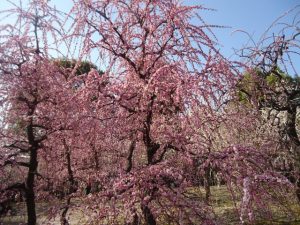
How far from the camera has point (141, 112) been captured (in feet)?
10.9

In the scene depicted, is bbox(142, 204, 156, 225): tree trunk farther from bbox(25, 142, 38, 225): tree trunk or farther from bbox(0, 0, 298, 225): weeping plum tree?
bbox(25, 142, 38, 225): tree trunk

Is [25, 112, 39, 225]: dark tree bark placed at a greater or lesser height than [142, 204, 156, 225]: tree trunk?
greater

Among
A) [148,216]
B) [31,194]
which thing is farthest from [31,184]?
[148,216]

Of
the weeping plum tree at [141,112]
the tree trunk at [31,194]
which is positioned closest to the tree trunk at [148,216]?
the weeping plum tree at [141,112]

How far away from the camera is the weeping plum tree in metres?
2.75

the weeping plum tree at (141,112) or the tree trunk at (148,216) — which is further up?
the weeping plum tree at (141,112)

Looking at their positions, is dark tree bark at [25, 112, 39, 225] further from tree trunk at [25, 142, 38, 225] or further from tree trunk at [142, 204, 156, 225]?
tree trunk at [142, 204, 156, 225]

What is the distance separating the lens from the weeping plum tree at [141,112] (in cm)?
275

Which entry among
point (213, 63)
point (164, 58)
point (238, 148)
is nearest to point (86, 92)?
point (164, 58)

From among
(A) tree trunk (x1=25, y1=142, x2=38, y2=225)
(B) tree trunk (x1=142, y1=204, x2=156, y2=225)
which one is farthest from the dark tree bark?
(B) tree trunk (x1=142, y1=204, x2=156, y2=225)

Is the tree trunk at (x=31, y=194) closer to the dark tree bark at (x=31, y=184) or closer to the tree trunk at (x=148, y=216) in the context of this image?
the dark tree bark at (x=31, y=184)

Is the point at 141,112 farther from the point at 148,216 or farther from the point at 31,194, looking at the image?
the point at 31,194

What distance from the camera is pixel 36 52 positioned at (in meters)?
4.00

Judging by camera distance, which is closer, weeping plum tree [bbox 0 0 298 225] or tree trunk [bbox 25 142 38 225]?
weeping plum tree [bbox 0 0 298 225]
